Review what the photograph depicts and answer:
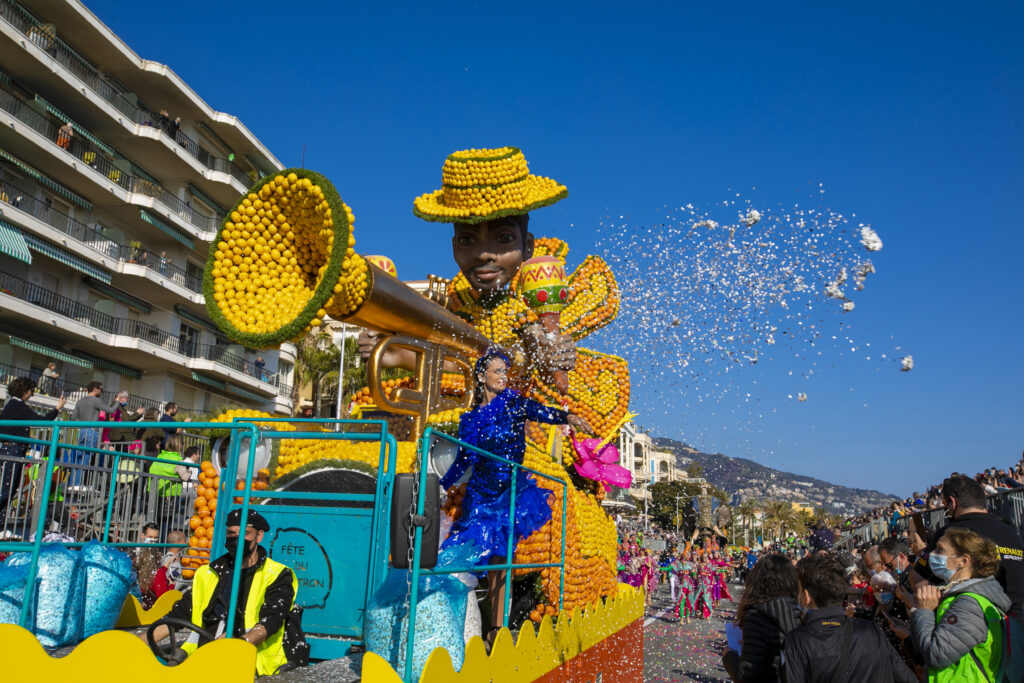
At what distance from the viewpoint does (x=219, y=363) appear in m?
30.5

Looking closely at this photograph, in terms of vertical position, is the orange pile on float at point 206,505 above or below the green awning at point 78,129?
below

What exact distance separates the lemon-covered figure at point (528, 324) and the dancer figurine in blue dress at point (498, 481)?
45cm

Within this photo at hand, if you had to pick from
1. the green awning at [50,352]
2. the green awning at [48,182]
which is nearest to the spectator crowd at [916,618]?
the green awning at [50,352]

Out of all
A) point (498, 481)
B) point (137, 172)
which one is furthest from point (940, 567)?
point (137, 172)

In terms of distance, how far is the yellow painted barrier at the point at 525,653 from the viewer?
109 inches

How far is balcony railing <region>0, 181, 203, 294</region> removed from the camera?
22266mm

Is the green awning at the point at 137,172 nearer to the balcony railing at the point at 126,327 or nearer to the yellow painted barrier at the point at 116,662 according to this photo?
the balcony railing at the point at 126,327

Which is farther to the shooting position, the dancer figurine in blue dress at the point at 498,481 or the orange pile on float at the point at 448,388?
the orange pile on float at the point at 448,388

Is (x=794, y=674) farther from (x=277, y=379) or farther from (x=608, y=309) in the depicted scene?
(x=277, y=379)


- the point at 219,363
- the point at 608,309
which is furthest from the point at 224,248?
the point at 219,363

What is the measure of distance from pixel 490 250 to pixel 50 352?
71.7 feet

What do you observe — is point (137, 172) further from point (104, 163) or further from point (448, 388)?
point (448, 388)

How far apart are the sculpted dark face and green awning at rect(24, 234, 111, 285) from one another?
20494 millimetres

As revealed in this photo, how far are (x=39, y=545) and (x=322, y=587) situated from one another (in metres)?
1.44
